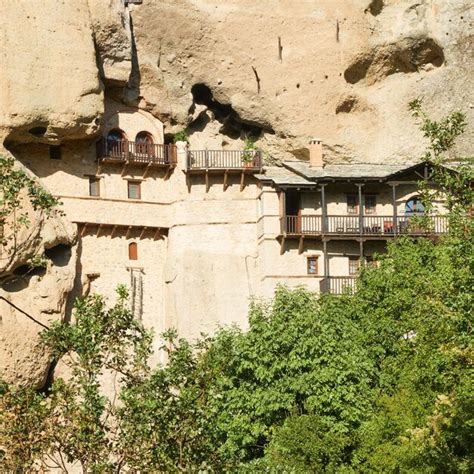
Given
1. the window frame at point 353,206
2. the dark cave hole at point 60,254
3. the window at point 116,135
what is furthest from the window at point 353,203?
the dark cave hole at point 60,254

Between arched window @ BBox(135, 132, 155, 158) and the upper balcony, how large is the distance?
6.43 metres

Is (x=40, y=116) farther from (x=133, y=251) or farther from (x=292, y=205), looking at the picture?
(x=292, y=205)

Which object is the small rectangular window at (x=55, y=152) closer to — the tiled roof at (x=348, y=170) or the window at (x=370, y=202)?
the tiled roof at (x=348, y=170)

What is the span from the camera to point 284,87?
47.4 meters

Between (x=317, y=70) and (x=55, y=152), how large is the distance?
1186 centimetres

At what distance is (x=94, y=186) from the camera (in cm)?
4559

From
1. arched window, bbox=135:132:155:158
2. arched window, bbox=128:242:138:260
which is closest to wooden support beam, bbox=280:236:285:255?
arched window, bbox=128:242:138:260

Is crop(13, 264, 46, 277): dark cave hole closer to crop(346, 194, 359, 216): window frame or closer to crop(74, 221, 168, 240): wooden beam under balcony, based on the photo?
crop(74, 221, 168, 240): wooden beam under balcony

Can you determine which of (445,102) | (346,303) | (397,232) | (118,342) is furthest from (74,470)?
(445,102)

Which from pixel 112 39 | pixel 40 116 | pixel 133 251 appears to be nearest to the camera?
pixel 40 116

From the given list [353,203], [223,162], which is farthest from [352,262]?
[223,162]

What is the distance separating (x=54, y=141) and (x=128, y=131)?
4123 mm

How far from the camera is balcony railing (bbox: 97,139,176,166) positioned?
1785 inches

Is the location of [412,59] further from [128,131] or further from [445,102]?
[128,131]
